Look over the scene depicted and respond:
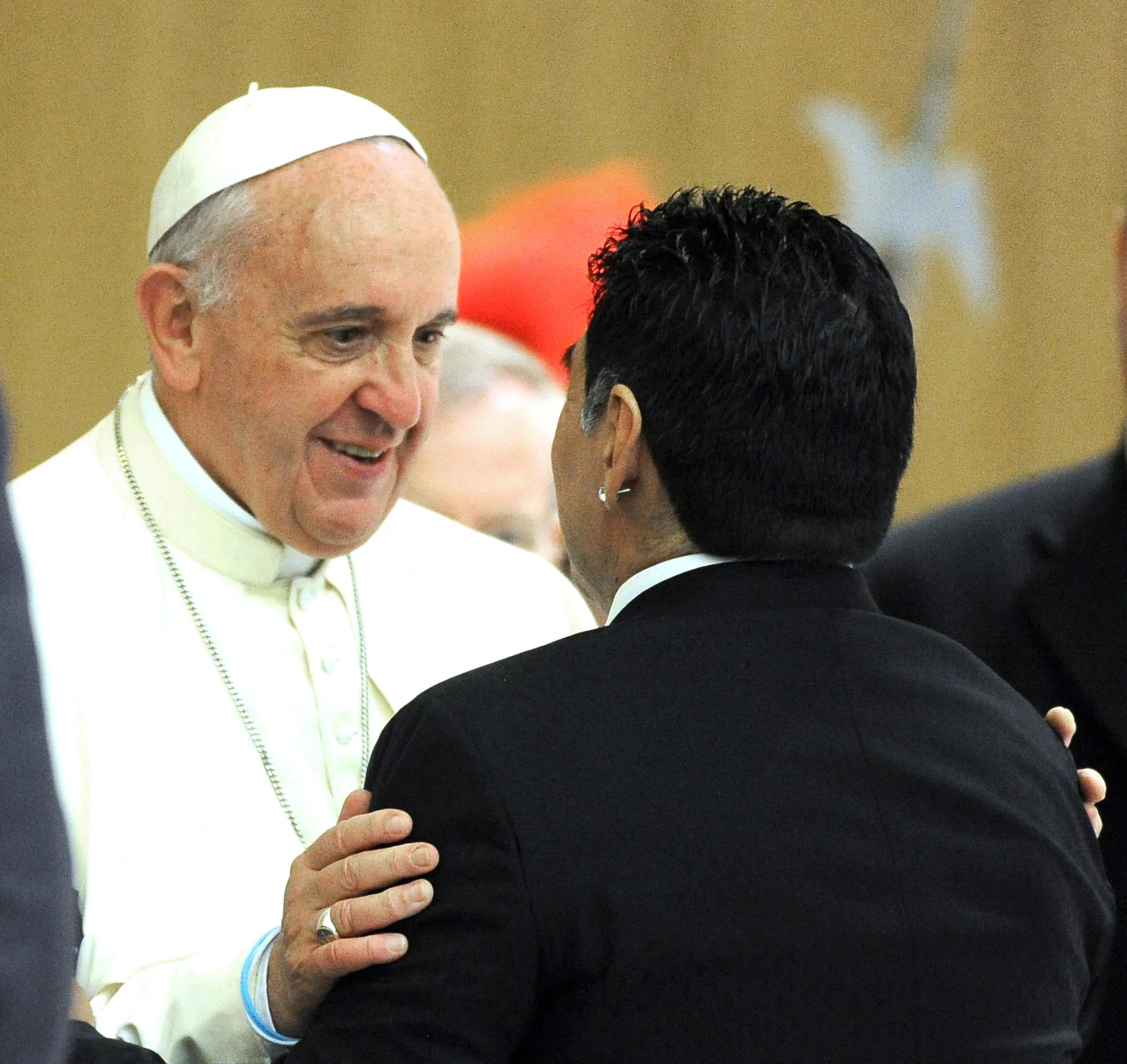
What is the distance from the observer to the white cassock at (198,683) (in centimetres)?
211

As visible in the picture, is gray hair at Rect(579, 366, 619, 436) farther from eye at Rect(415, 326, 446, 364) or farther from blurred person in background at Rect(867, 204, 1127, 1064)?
blurred person in background at Rect(867, 204, 1127, 1064)

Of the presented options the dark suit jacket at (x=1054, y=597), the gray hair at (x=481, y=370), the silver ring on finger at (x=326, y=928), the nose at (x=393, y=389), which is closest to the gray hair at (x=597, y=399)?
the silver ring on finger at (x=326, y=928)

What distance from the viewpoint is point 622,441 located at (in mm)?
1708

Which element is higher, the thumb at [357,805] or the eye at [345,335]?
the eye at [345,335]

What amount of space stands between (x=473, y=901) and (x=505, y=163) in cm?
461

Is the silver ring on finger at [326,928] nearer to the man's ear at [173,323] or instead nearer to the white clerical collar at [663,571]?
the white clerical collar at [663,571]

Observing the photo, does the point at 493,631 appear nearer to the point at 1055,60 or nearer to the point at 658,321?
the point at 658,321

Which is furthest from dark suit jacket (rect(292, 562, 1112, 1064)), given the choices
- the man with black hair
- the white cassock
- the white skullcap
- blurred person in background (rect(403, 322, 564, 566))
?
blurred person in background (rect(403, 322, 564, 566))

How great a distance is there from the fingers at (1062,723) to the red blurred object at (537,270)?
2300 millimetres

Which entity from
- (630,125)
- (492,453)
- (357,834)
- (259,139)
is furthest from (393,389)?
(630,125)

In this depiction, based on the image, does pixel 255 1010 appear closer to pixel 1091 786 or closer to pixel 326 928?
pixel 326 928

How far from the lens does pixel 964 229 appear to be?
6.22m

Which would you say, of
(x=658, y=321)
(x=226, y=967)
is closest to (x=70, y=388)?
(x=226, y=967)

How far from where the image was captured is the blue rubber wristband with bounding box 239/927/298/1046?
1859 millimetres
